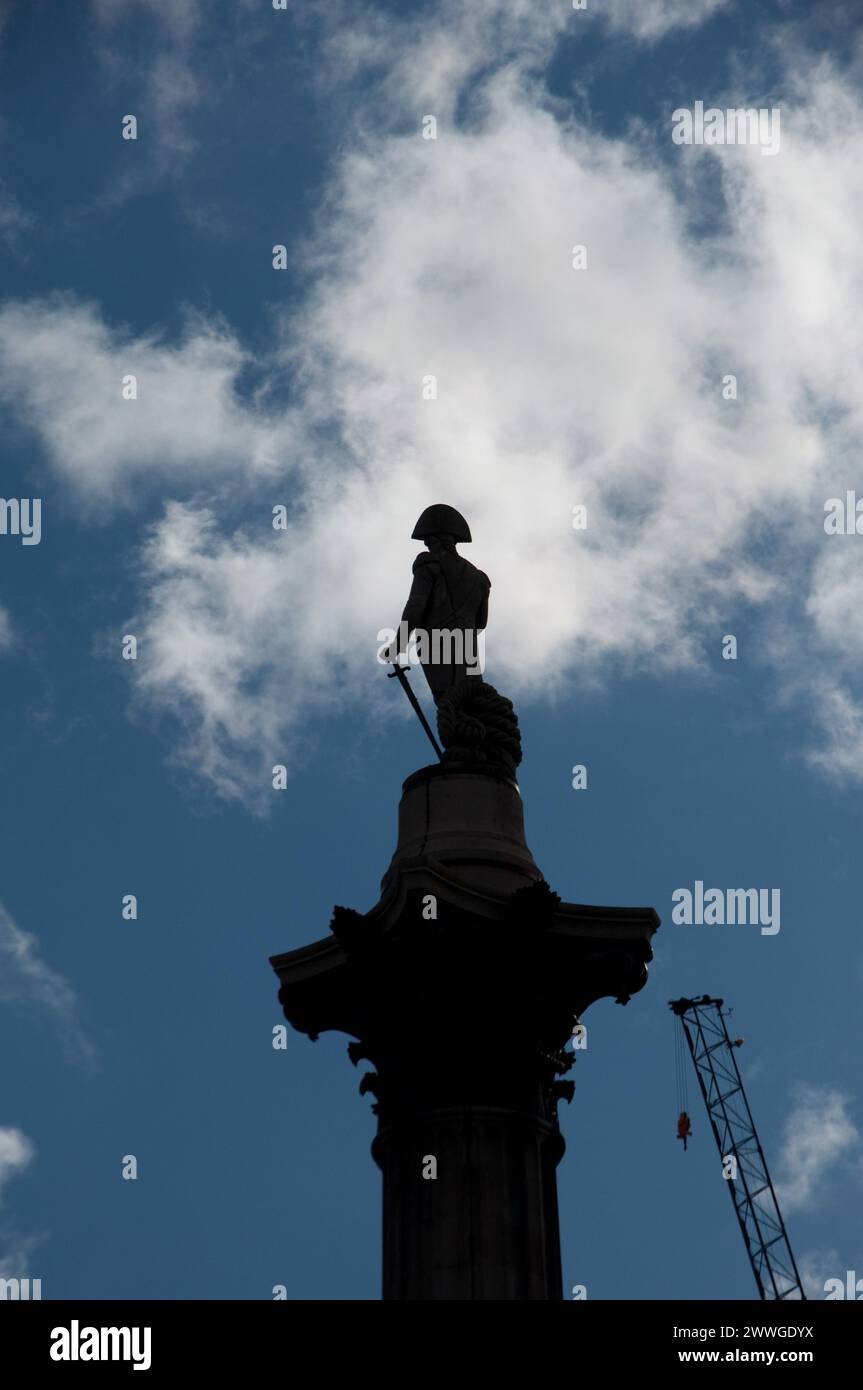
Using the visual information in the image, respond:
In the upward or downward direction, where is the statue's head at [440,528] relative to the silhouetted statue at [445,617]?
upward

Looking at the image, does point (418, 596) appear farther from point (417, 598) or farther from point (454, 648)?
point (454, 648)

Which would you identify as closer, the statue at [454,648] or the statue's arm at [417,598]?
the statue at [454,648]

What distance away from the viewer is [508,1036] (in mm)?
21562

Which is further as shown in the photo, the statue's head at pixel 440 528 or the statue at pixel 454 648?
the statue's head at pixel 440 528

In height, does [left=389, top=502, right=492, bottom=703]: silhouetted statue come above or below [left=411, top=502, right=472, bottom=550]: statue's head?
below

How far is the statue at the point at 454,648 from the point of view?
24.5 m

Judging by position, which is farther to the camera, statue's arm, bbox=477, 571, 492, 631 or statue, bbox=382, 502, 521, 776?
statue's arm, bbox=477, 571, 492, 631

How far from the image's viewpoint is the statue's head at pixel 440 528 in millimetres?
26453

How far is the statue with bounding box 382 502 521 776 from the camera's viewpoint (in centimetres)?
2445

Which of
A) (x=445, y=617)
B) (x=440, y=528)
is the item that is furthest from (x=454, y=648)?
(x=440, y=528)

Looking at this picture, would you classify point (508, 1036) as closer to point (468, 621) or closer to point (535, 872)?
point (535, 872)

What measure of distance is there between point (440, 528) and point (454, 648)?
202 cm
